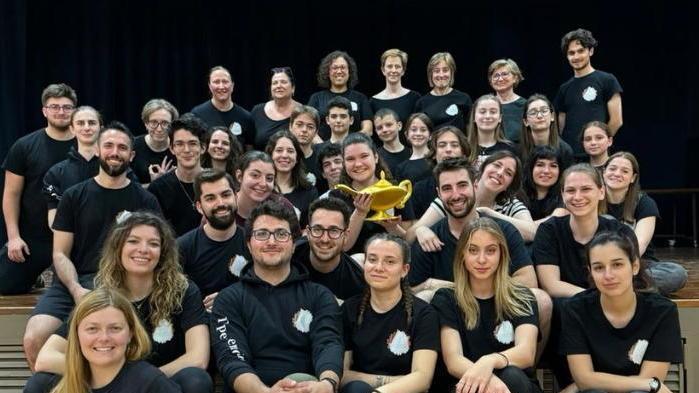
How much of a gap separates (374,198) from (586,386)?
1.45 meters

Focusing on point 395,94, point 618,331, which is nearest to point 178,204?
point 395,94

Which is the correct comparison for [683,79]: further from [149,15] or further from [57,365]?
[57,365]

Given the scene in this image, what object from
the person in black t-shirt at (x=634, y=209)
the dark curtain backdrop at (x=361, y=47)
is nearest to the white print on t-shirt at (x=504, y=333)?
the person in black t-shirt at (x=634, y=209)

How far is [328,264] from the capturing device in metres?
3.98

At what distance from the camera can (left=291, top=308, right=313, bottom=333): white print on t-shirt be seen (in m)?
3.67

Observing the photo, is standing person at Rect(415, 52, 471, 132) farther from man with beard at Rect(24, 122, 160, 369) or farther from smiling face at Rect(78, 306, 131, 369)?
smiling face at Rect(78, 306, 131, 369)

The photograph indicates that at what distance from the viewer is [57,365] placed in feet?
11.5

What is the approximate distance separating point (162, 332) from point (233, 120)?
2.60 meters

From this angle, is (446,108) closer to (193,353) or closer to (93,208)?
(93,208)

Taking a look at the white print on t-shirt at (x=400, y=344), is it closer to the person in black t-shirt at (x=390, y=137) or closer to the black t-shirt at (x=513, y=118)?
the person in black t-shirt at (x=390, y=137)

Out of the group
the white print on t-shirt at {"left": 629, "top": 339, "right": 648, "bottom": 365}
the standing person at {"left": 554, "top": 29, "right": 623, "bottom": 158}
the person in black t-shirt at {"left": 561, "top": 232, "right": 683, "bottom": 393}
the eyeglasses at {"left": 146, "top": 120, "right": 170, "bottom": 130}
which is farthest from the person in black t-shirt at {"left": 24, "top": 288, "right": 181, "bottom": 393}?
the standing person at {"left": 554, "top": 29, "right": 623, "bottom": 158}

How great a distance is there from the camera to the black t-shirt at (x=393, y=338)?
3.60 m

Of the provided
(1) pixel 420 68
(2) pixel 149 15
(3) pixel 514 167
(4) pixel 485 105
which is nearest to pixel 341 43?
(1) pixel 420 68

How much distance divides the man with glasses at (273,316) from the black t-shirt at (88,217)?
91 cm
